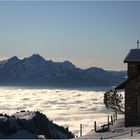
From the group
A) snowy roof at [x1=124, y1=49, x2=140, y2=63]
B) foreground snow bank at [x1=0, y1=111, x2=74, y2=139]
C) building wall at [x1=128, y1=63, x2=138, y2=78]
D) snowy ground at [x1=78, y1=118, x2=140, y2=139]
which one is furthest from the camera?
foreground snow bank at [x1=0, y1=111, x2=74, y2=139]

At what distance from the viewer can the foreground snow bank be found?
7025 centimetres

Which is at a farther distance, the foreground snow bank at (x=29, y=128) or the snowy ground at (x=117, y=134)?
the foreground snow bank at (x=29, y=128)

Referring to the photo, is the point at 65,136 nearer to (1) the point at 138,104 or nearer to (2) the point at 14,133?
(2) the point at 14,133

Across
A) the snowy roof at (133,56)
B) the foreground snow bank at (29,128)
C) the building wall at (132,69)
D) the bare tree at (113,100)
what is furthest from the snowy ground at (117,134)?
the foreground snow bank at (29,128)

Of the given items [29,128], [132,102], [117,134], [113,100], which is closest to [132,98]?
[132,102]

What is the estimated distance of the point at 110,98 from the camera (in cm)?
6806

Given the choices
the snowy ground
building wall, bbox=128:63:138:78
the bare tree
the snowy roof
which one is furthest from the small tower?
the bare tree

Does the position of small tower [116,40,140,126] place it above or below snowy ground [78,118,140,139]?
above

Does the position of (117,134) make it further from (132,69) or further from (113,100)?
(113,100)

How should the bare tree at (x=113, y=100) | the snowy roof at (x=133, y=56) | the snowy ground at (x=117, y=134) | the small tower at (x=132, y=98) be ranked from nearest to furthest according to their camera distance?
1. the snowy ground at (x=117, y=134)
2. the small tower at (x=132, y=98)
3. the snowy roof at (x=133, y=56)
4. the bare tree at (x=113, y=100)

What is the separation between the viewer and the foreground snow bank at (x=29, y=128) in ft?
230

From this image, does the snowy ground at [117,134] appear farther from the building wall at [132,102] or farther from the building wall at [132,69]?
the building wall at [132,69]

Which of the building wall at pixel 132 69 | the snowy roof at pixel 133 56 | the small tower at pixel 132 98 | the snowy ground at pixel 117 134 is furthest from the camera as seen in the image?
the snowy roof at pixel 133 56

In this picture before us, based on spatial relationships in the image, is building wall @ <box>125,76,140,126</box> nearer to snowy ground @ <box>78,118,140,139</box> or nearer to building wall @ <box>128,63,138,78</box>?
snowy ground @ <box>78,118,140,139</box>
